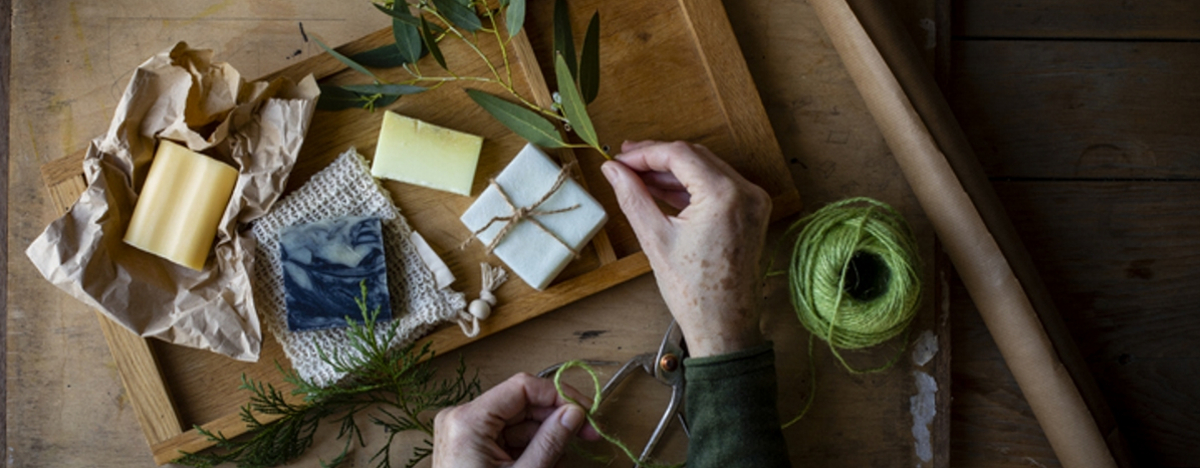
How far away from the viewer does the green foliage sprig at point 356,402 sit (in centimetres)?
103

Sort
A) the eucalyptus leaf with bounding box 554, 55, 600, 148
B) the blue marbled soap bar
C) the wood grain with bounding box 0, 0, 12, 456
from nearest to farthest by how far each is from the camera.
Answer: the eucalyptus leaf with bounding box 554, 55, 600, 148 → the blue marbled soap bar → the wood grain with bounding box 0, 0, 12, 456

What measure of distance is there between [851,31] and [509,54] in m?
0.52

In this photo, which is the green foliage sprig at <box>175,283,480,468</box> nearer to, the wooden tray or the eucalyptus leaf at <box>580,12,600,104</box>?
the wooden tray

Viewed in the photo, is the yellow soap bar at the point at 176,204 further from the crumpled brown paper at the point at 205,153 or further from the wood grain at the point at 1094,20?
the wood grain at the point at 1094,20

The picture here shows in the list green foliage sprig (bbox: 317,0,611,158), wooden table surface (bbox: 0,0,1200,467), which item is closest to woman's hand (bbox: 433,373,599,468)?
wooden table surface (bbox: 0,0,1200,467)

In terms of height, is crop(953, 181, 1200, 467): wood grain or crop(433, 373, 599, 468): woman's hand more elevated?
crop(433, 373, 599, 468): woman's hand

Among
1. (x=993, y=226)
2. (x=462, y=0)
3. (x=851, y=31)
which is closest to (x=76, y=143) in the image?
(x=462, y=0)

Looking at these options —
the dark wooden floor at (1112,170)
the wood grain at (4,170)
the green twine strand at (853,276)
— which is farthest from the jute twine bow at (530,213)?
the wood grain at (4,170)

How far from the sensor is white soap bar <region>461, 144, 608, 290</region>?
1044mm

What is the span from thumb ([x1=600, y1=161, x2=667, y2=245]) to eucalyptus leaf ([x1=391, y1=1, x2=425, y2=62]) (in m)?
0.34

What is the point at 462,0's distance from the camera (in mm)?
1069

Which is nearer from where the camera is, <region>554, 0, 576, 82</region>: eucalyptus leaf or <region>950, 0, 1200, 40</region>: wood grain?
<region>554, 0, 576, 82</region>: eucalyptus leaf

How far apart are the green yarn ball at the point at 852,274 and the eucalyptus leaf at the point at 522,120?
39cm

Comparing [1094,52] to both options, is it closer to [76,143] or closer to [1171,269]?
[1171,269]
